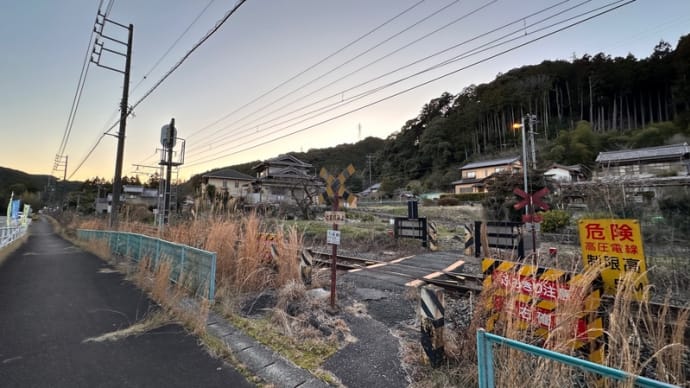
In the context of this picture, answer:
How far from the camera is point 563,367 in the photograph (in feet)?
5.28

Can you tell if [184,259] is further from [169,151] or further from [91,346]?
[169,151]

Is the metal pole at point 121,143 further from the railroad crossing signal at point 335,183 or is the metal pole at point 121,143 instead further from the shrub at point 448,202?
the shrub at point 448,202

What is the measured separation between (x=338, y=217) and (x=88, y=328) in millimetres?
2979

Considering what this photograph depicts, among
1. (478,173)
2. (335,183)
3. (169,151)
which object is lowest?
(335,183)

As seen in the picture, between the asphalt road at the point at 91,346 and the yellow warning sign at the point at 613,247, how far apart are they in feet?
11.0

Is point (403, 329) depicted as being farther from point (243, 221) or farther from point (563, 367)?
point (243, 221)

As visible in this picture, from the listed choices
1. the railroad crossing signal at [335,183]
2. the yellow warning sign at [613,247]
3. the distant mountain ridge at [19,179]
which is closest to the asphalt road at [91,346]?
the railroad crossing signal at [335,183]

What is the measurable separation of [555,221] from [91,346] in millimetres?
13062

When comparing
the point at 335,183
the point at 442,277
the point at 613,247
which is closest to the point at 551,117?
the point at 442,277

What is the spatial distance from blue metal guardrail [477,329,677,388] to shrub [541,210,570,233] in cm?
1157

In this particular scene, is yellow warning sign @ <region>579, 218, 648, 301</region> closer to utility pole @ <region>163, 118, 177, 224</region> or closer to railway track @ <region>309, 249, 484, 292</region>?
railway track @ <region>309, 249, 484, 292</region>

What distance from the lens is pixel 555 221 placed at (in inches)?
417

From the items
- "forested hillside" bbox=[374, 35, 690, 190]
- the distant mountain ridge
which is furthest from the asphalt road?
the distant mountain ridge

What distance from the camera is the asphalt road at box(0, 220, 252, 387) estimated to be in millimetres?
2115
